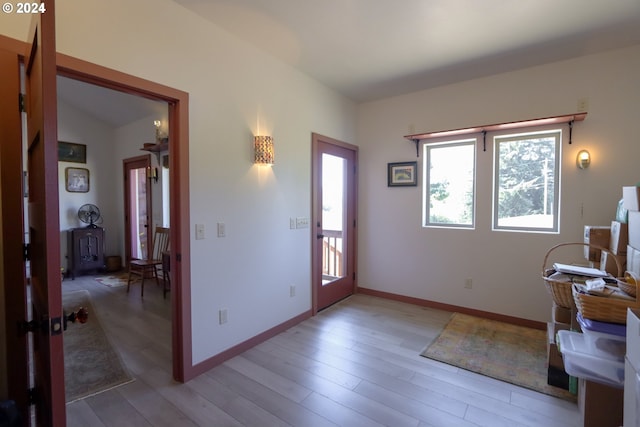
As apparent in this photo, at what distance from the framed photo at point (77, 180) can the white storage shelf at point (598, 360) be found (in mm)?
6991

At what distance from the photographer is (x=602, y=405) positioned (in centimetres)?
161

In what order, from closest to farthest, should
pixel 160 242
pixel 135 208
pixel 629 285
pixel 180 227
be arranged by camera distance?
1. pixel 629 285
2. pixel 180 227
3. pixel 160 242
4. pixel 135 208

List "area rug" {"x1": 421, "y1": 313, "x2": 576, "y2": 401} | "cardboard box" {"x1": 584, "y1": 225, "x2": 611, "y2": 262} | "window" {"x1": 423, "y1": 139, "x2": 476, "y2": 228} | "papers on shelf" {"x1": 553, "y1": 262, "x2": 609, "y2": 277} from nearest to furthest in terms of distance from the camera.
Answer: "papers on shelf" {"x1": 553, "y1": 262, "x2": 609, "y2": 277} < "area rug" {"x1": 421, "y1": 313, "x2": 576, "y2": 401} < "cardboard box" {"x1": 584, "y1": 225, "x2": 611, "y2": 262} < "window" {"x1": 423, "y1": 139, "x2": 476, "y2": 228}

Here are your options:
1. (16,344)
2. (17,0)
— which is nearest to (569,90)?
(17,0)

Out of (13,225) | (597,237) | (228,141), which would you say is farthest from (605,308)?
(13,225)

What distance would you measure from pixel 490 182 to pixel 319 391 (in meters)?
2.75

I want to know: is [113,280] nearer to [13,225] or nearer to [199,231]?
[199,231]

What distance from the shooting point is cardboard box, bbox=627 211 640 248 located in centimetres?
176

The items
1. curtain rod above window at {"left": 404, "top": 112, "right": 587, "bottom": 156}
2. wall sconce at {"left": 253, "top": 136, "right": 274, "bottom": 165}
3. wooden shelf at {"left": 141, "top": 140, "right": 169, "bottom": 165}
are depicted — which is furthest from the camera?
wooden shelf at {"left": 141, "top": 140, "right": 169, "bottom": 165}

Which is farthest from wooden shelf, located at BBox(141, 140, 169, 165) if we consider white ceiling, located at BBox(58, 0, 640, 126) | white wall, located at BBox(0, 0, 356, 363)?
white ceiling, located at BBox(58, 0, 640, 126)

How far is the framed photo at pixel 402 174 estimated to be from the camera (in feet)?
12.4

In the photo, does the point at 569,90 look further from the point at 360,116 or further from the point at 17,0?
the point at 17,0

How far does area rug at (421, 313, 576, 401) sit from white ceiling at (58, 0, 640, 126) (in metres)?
2.66

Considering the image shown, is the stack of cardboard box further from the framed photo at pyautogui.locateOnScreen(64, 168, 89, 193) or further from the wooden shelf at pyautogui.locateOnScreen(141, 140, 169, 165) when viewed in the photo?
the framed photo at pyautogui.locateOnScreen(64, 168, 89, 193)
